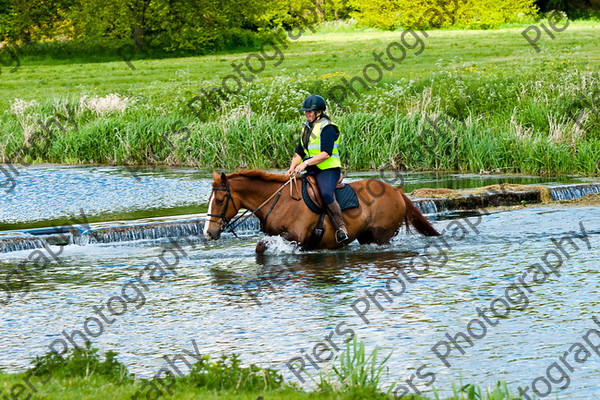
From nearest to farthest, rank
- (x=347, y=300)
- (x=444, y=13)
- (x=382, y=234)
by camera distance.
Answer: (x=347, y=300), (x=382, y=234), (x=444, y=13)

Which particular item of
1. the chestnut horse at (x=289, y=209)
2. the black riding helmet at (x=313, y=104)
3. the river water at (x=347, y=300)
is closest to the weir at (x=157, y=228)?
the river water at (x=347, y=300)

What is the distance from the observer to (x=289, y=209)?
1333 centimetres

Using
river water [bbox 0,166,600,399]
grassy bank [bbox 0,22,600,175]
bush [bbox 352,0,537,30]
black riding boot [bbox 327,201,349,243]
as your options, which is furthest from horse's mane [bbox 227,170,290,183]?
bush [bbox 352,0,537,30]

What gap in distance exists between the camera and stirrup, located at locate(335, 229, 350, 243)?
13414 millimetres

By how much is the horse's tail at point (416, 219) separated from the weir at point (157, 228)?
3076mm

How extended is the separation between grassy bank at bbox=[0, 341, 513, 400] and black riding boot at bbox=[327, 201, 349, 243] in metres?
5.87

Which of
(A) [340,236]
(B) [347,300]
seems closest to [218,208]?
(A) [340,236]

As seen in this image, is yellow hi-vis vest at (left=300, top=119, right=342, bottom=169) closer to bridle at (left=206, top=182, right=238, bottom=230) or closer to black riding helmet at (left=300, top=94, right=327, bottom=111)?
black riding helmet at (left=300, top=94, right=327, bottom=111)


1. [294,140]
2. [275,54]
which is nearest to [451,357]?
[294,140]

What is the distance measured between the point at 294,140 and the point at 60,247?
33.0 feet

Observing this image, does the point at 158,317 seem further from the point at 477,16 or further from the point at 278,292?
the point at 477,16

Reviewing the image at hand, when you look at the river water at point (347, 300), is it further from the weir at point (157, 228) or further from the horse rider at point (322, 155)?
the horse rider at point (322, 155)

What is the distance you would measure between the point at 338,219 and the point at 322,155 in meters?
0.96

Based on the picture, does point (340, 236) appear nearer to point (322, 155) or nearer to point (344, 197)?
point (344, 197)
